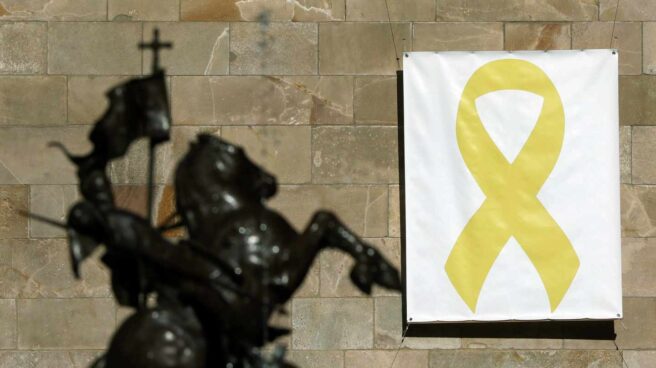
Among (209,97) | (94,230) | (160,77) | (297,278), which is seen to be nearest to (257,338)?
(297,278)

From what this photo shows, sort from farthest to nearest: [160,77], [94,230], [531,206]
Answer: [531,206], [160,77], [94,230]

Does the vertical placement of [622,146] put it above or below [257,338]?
above

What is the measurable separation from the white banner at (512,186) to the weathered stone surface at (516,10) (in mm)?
309

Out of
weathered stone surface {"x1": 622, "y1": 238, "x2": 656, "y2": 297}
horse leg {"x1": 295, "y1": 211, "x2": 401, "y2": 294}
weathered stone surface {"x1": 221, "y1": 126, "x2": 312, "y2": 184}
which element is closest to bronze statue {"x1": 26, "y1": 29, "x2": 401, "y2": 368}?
horse leg {"x1": 295, "y1": 211, "x2": 401, "y2": 294}

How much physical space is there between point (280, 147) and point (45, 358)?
238cm

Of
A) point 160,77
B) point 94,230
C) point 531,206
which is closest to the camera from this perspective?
point 94,230

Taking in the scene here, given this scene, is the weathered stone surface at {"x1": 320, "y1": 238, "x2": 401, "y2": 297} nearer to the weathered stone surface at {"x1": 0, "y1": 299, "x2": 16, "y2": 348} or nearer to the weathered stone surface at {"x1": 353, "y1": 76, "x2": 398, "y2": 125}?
the weathered stone surface at {"x1": 353, "y1": 76, "x2": 398, "y2": 125}

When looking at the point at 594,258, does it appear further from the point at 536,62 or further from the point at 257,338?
the point at 257,338

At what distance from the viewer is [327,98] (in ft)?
41.2

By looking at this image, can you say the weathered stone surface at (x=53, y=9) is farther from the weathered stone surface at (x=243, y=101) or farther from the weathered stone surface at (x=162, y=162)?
the weathered stone surface at (x=162, y=162)

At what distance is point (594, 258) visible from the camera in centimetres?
1252

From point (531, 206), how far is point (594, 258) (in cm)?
62

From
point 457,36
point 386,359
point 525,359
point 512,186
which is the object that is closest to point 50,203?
point 386,359

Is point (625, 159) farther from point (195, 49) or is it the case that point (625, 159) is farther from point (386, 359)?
point (195, 49)
